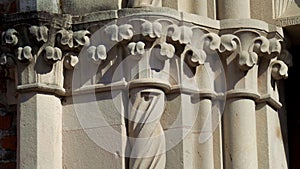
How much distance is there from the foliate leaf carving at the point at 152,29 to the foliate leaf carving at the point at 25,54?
1.17 feet

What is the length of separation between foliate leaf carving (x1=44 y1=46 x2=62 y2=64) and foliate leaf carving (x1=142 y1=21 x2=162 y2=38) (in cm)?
28

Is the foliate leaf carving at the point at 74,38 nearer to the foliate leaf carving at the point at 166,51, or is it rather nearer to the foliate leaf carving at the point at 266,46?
the foliate leaf carving at the point at 166,51

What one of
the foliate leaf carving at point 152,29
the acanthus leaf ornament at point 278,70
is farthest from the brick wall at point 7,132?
the acanthus leaf ornament at point 278,70

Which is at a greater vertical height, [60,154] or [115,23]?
[115,23]

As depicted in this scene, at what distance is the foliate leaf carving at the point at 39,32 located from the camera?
15.6ft

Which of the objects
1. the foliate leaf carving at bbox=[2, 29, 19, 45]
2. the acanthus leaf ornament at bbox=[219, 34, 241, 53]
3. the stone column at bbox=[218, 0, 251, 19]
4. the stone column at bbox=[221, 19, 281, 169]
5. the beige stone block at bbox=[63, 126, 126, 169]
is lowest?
the beige stone block at bbox=[63, 126, 126, 169]

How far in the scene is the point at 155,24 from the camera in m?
4.71

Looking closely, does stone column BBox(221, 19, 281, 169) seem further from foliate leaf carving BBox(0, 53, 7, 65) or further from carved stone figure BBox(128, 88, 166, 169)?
foliate leaf carving BBox(0, 53, 7, 65)

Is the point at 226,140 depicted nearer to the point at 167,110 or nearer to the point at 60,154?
the point at 167,110

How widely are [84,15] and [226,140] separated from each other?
1.90 ft

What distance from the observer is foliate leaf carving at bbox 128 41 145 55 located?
186 inches

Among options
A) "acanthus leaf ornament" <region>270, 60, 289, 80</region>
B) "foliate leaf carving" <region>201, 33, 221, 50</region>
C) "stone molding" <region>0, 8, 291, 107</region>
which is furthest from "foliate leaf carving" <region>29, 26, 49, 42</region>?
"acanthus leaf ornament" <region>270, 60, 289, 80</region>

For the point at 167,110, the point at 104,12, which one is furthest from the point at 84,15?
the point at 167,110

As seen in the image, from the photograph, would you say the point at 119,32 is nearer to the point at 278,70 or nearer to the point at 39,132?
the point at 39,132
